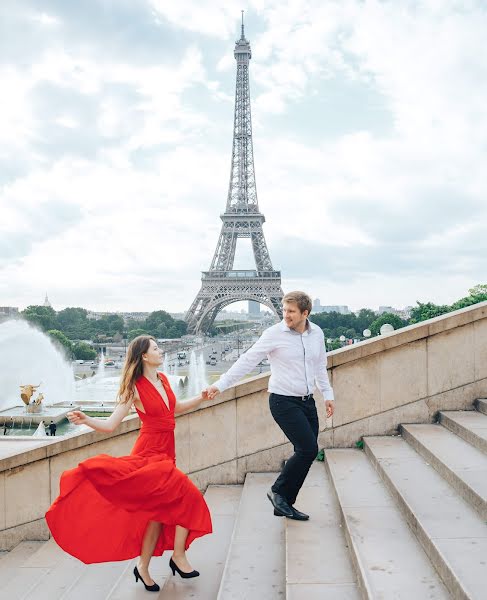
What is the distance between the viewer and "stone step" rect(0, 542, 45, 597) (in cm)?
540

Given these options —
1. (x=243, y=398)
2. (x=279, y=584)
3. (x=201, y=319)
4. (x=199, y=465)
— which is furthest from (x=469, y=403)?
(x=201, y=319)

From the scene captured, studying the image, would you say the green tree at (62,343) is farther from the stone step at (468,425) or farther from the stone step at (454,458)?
the stone step at (454,458)

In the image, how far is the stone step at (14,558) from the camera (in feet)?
17.7

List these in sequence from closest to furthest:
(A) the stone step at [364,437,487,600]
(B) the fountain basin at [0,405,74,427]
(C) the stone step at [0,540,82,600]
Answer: (A) the stone step at [364,437,487,600] < (C) the stone step at [0,540,82,600] < (B) the fountain basin at [0,405,74,427]

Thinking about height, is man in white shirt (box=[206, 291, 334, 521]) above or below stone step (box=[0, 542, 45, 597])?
above

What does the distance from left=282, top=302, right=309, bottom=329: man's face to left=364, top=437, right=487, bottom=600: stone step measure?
157cm

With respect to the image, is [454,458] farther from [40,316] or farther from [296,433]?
[40,316]

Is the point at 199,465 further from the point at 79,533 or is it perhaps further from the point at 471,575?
the point at 471,575

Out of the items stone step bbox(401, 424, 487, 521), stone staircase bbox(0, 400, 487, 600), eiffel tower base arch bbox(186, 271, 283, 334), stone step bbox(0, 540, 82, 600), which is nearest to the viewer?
stone staircase bbox(0, 400, 487, 600)

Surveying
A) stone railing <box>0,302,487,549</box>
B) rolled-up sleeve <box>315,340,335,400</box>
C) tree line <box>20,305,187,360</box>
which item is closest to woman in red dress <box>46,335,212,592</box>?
rolled-up sleeve <box>315,340,335,400</box>

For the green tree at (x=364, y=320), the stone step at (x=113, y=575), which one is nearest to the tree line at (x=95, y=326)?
the green tree at (x=364, y=320)

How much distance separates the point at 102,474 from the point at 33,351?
5135 cm

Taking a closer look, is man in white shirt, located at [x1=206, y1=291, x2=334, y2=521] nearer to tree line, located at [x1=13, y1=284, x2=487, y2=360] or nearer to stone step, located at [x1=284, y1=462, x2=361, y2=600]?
stone step, located at [x1=284, y1=462, x2=361, y2=600]

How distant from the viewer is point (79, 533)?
13.3 feet
